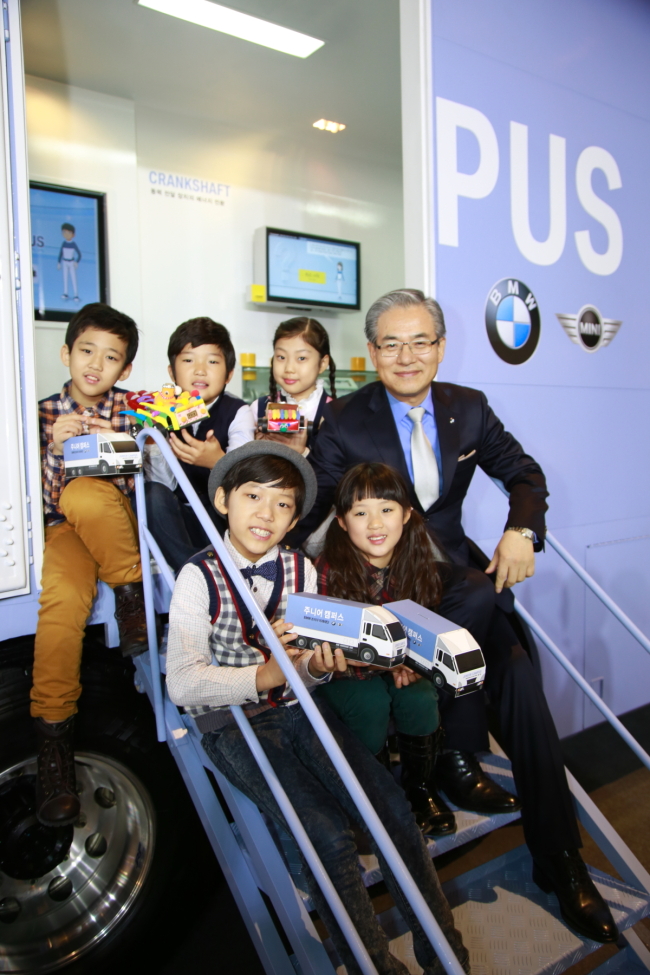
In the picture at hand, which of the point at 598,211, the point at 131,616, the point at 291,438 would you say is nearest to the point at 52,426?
the point at 131,616

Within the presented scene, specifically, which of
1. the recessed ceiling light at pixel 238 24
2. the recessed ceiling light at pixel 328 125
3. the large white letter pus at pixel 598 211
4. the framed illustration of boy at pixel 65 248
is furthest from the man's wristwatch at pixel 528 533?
the recessed ceiling light at pixel 328 125

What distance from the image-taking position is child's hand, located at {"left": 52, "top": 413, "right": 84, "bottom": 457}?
182 cm

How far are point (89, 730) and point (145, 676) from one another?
8.1 inches

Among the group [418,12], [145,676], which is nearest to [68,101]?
[418,12]

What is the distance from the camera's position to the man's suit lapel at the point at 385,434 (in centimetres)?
193

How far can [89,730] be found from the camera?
1.81 m

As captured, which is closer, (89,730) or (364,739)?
(364,739)

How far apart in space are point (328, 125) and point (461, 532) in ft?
11.0

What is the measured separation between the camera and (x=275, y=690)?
1.53 m

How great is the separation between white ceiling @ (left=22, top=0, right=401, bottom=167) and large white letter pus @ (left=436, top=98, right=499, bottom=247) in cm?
93

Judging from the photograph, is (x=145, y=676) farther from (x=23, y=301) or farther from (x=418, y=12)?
(x=418, y=12)

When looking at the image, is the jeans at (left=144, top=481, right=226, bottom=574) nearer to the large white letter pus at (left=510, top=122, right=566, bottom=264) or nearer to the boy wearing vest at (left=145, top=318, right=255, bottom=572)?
the boy wearing vest at (left=145, top=318, right=255, bottom=572)

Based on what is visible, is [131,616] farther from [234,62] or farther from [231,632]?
[234,62]

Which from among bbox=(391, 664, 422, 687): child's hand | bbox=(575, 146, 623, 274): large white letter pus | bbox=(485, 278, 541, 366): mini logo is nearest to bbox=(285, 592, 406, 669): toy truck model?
bbox=(391, 664, 422, 687): child's hand
